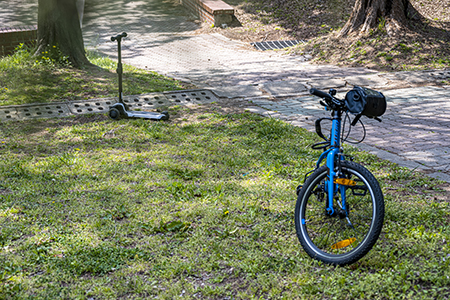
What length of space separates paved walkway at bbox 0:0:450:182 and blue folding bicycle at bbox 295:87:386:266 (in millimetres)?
1837

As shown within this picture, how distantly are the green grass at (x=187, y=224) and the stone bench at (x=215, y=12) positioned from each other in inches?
373

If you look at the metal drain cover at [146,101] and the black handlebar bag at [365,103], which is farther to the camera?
the metal drain cover at [146,101]

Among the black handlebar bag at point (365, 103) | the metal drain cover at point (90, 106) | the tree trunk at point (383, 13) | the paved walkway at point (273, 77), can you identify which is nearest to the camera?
the black handlebar bag at point (365, 103)

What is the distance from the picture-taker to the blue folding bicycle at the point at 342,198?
315 cm

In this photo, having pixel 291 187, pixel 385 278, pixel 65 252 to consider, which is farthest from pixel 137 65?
pixel 385 278

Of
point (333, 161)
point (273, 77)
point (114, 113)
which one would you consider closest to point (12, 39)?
point (114, 113)

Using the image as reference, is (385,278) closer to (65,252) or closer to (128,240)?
(128,240)

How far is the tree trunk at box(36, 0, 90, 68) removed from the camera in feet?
28.7

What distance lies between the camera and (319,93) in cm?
337

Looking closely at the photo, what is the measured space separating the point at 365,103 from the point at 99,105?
548 centimetres

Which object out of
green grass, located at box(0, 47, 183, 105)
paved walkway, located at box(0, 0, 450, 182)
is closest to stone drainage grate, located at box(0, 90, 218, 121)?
green grass, located at box(0, 47, 183, 105)

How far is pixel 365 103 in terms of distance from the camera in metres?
3.23

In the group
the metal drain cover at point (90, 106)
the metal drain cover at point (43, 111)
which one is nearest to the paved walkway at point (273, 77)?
the metal drain cover at point (90, 106)

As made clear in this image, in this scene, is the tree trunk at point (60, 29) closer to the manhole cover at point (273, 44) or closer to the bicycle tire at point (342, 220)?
the manhole cover at point (273, 44)
